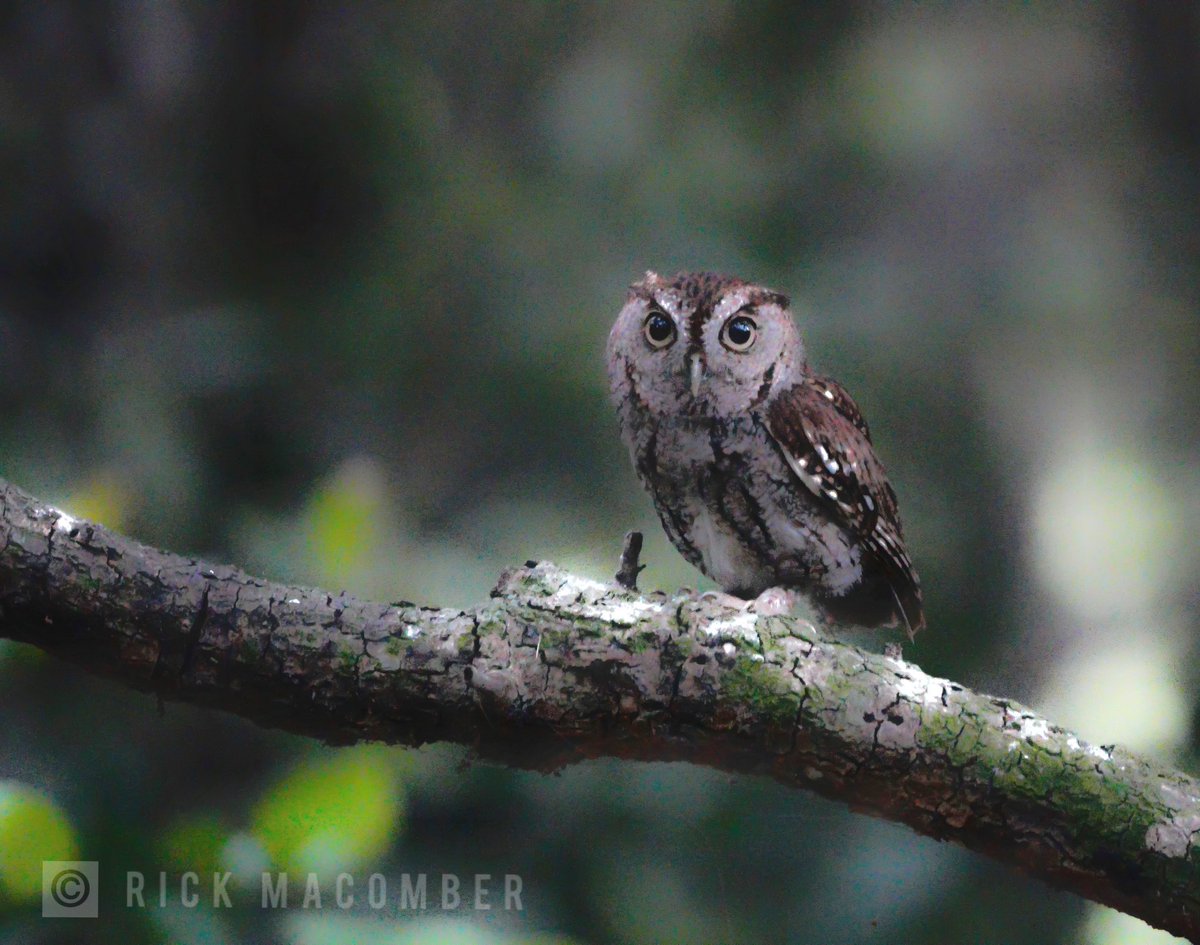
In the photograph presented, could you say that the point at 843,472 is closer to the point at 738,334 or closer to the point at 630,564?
the point at 738,334

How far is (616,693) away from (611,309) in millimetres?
651

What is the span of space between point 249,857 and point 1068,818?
58 centimetres

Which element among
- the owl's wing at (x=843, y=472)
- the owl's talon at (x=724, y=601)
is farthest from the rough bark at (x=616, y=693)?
the owl's wing at (x=843, y=472)

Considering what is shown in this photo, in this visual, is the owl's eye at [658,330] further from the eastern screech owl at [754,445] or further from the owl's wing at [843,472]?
the owl's wing at [843,472]

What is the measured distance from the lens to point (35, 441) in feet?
3.88

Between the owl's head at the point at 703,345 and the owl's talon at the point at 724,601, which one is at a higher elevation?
the owl's head at the point at 703,345

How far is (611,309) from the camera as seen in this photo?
1357 millimetres

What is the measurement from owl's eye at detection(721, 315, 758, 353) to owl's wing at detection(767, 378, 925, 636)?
7 cm

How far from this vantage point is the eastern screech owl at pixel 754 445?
108cm

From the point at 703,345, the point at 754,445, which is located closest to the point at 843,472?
the point at 754,445

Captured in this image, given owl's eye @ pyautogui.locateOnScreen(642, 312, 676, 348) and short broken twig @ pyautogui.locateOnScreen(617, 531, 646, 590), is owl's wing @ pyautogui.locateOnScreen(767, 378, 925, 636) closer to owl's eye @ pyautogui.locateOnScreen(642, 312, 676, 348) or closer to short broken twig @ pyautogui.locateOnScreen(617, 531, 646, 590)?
owl's eye @ pyautogui.locateOnScreen(642, 312, 676, 348)

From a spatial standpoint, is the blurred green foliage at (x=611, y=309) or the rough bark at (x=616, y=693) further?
the blurred green foliage at (x=611, y=309)

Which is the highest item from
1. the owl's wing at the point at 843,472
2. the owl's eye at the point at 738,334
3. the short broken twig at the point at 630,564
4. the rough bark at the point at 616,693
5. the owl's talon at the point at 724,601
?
the owl's eye at the point at 738,334

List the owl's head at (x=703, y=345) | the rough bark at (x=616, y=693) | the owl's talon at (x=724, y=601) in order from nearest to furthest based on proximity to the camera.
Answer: the rough bark at (x=616, y=693)
the owl's talon at (x=724, y=601)
the owl's head at (x=703, y=345)
